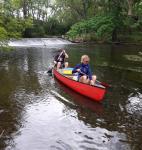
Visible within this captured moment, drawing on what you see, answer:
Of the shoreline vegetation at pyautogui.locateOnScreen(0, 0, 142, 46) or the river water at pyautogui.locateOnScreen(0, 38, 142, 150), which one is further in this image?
the shoreline vegetation at pyautogui.locateOnScreen(0, 0, 142, 46)

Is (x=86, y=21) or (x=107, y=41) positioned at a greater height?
(x=86, y=21)

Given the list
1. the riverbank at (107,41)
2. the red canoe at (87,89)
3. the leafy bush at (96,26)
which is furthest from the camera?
the riverbank at (107,41)

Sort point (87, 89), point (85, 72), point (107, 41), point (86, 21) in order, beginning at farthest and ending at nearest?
1. point (107, 41)
2. point (86, 21)
3. point (85, 72)
4. point (87, 89)

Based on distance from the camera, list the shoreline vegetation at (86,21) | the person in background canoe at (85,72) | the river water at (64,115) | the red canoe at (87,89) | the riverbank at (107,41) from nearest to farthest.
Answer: the river water at (64,115) → the red canoe at (87,89) → the person in background canoe at (85,72) → the shoreline vegetation at (86,21) → the riverbank at (107,41)

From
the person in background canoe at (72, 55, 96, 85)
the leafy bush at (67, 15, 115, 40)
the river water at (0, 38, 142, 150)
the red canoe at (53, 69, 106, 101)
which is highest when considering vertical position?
the leafy bush at (67, 15, 115, 40)

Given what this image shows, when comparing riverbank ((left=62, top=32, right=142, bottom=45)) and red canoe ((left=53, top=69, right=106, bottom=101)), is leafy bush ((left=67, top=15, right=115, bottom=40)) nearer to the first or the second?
riverbank ((left=62, top=32, right=142, bottom=45))

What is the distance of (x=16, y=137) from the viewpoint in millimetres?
10023

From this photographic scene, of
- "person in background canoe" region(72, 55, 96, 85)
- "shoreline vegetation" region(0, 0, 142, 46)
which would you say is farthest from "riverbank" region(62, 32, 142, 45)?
"person in background canoe" region(72, 55, 96, 85)

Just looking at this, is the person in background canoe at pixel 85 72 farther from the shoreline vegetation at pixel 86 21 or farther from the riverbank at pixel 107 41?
the riverbank at pixel 107 41

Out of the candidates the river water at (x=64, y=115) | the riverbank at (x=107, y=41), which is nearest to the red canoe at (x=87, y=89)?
the river water at (x=64, y=115)

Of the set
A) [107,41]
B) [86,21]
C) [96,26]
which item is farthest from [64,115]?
[107,41]

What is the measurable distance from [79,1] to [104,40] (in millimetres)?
9773

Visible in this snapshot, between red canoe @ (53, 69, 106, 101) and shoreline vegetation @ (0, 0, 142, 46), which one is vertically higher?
shoreline vegetation @ (0, 0, 142, 46)

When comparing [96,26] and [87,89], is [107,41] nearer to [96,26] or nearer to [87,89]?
[96,26]
